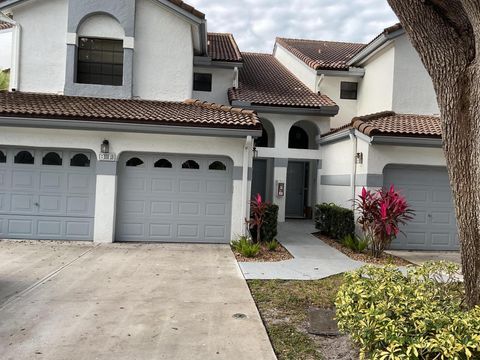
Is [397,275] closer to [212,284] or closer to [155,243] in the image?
[212,284]

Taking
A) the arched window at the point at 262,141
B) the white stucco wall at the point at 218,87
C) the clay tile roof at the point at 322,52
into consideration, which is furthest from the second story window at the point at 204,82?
the clay tile roof at the point at 322,52

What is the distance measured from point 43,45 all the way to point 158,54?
3.59m

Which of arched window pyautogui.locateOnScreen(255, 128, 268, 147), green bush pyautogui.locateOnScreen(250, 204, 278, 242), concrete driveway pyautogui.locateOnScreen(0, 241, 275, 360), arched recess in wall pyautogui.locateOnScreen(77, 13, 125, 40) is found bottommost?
concrete driveway pyautogui.locateOnScreen(0, 241, 275, 360)

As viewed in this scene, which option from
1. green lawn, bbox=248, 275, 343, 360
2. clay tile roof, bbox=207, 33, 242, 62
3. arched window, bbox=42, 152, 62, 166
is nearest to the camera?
green lawn, bbox=248, 275, 343, 360

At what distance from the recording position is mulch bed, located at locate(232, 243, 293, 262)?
9214 millimetres

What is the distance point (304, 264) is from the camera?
8.93m

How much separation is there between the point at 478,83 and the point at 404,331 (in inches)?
105

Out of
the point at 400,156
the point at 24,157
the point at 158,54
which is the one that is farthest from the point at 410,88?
the point at 24,157

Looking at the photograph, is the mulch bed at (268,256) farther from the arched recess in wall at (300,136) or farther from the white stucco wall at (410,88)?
the arched recess in wall at (300,136)

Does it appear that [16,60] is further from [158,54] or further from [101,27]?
[158,54]

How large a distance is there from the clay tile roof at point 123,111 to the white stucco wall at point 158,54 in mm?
524

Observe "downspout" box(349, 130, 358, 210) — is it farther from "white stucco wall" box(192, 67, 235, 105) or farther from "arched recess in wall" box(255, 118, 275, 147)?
"white stucco wall" box(192, 67, 235, 105)

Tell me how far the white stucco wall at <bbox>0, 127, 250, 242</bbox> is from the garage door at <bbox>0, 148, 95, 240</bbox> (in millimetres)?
313

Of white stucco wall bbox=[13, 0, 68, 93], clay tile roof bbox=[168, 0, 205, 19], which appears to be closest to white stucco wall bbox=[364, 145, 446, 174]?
clay tile roof bbox=[168, 0, 205, 19]
